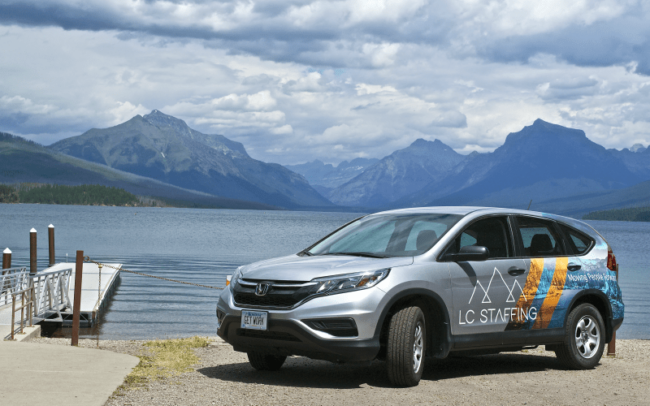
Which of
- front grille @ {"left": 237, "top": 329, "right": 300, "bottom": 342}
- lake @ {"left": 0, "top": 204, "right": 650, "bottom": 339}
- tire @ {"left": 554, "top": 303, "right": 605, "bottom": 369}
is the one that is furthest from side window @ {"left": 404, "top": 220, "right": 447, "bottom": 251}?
lake @ {"left": 0, "top": 204, "right": 650, "bottom": 339}

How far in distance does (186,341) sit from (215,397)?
507cm

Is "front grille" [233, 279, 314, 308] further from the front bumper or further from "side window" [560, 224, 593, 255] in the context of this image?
"side window" [560, 224, 593, 255]

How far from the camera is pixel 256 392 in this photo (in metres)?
7.93

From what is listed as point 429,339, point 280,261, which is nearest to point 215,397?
point 280,261

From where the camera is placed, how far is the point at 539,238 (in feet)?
32.3

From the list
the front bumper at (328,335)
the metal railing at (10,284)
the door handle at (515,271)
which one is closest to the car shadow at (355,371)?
the front bumper at (328,335)

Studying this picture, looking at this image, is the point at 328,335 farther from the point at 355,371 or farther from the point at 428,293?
the point at 355,371

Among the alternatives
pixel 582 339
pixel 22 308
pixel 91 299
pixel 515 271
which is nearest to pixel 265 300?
pixel 515 271

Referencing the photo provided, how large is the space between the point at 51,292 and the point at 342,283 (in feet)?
53.4

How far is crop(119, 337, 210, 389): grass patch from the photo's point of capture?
844cm

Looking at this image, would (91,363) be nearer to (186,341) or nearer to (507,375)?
(186,341)

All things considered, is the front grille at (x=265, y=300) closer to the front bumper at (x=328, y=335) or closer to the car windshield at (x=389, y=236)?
the front bumper at (x=328, y=335)

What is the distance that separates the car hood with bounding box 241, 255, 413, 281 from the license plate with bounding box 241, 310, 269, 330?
39 centimetres

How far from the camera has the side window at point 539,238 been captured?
31.7ft
